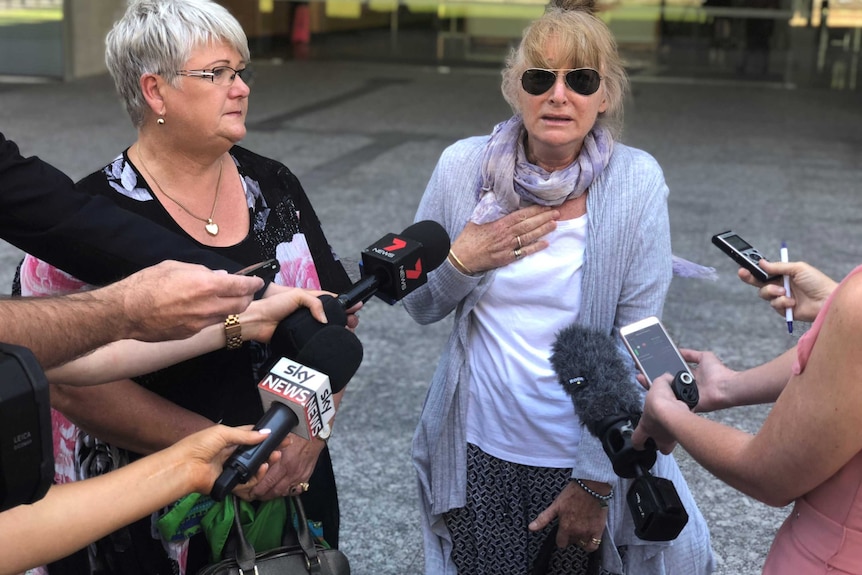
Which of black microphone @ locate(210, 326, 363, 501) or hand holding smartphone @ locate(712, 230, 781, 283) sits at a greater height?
hand holding smartphone @ locate(712, 230, 781, 283)

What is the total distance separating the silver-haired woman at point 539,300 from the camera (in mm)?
2658

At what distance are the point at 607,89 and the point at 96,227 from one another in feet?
4.66

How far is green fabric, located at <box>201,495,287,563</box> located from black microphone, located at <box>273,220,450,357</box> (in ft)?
1.50

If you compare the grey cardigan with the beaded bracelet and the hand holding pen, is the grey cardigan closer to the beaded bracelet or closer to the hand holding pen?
the beaded bracelet

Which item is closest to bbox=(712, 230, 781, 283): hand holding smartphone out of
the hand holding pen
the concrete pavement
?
the hand holding pen

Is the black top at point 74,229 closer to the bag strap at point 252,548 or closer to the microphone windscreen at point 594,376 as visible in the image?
the bag strap at point 252,548

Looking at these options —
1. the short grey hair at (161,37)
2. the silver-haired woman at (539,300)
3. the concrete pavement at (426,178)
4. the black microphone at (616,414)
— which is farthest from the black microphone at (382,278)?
the concrete pavement at (426,178)

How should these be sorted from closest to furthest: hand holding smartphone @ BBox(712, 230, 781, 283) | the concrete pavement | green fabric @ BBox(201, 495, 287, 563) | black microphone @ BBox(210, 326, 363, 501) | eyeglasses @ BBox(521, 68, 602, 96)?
black microphone @ BBox(210, 326, 363, 501)
hand holding smartphone @ BBox(712, 230, 781, 283)
green fabric @ BBox(201, 495, 287, 563)
eyeglasses @ BBox(521, 68, 602, 96)
the concrete pavement

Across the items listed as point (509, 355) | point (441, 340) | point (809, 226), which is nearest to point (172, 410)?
point (509, 355)

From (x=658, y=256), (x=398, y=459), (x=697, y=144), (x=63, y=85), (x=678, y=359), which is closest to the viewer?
(x=678, y=359)

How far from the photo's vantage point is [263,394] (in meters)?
1.82

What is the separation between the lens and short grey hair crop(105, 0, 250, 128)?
259 centimetres

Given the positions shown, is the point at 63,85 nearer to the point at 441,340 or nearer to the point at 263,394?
the point at 441,340

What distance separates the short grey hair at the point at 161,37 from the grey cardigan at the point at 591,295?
2.40 feet
